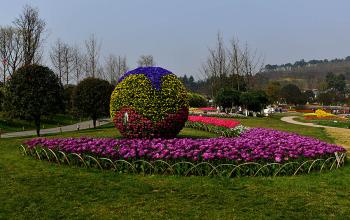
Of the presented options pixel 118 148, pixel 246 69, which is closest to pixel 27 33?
pixel 246 69

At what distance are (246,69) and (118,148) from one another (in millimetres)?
47839

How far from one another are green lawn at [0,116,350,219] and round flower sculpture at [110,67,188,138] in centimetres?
390

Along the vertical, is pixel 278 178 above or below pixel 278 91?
below

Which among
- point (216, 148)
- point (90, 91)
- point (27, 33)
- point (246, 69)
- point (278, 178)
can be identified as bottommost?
point (278, 178)

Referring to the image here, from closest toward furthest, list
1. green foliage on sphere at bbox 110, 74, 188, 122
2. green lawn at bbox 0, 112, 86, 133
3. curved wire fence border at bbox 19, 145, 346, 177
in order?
curved wire fence border at bbox 19, 145, 346, 177 < green foliage on sphere at bbox 110, 74, 188, 122 < green lawn at bbox 0, 112, 86, 133

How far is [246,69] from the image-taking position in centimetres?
5712

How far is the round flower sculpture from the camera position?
46.2ft

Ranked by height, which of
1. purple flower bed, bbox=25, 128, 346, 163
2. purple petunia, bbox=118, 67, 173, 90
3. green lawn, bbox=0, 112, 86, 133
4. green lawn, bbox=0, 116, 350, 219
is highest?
purple petunia, bbox=118, 67, 173, 90

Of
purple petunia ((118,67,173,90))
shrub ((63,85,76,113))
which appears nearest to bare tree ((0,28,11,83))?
shrub ((63,85,76,113))

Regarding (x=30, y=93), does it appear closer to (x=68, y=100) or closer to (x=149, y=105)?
(x=149, y=105)

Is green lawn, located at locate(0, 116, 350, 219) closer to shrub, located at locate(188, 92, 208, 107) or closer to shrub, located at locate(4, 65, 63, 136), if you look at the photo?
shrub, located at locate(4, 65, 63, 136)

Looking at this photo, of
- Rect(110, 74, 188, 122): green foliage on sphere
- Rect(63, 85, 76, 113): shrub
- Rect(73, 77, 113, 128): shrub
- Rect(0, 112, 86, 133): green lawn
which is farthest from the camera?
Rect(63, 85, 76, 113): shrub

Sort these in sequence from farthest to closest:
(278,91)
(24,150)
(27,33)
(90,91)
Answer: (278,91) < (27,33) < (90,91) < (24,150)

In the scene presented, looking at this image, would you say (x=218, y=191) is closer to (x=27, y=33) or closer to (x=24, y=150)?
(x=24, y=150)
